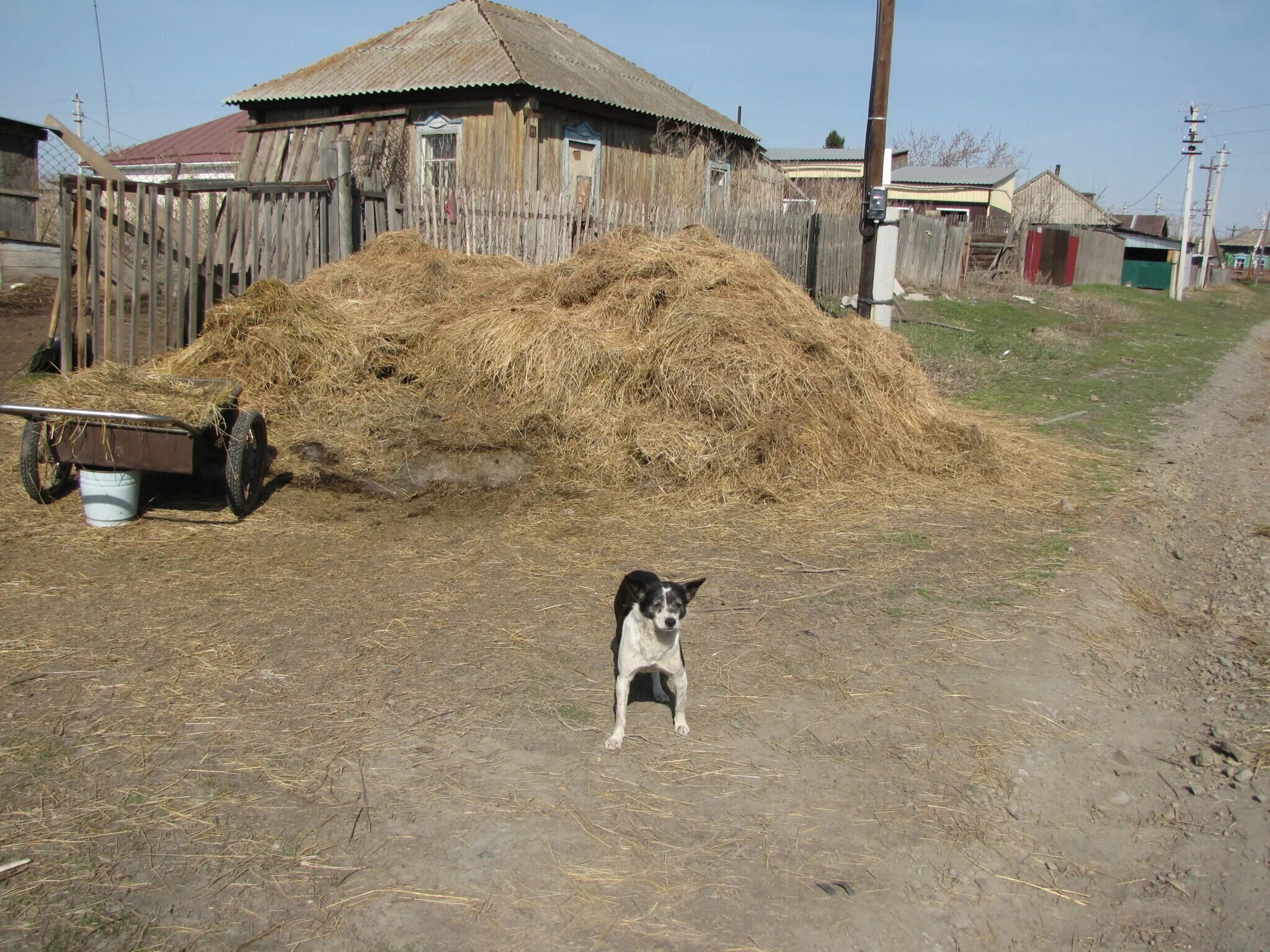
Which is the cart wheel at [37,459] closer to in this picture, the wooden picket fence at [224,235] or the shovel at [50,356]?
the wooden picket fence at [224,235]

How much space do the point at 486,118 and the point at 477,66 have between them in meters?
0.94

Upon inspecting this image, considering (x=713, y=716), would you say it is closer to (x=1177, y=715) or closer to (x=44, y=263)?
(x=1177, y=715)

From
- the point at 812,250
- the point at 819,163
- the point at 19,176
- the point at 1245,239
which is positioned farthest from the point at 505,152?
the point at 1245,239

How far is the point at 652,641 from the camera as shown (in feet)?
12.3

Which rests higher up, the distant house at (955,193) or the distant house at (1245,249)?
the distant house at (1245,249)

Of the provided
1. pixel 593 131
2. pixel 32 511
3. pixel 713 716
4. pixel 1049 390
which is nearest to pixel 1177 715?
pixel 713 716

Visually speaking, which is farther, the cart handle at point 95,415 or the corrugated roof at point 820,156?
the corrugated roof at point 820,156

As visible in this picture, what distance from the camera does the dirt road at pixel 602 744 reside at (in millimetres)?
2771

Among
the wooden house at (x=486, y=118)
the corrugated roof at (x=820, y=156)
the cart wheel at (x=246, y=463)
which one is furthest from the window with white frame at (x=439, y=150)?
the corrugated roof at (x=820, y=156)

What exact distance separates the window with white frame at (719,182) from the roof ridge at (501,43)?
527 cm

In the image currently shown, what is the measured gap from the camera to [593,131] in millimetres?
17875

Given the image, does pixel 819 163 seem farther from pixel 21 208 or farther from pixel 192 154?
pixel 21 208

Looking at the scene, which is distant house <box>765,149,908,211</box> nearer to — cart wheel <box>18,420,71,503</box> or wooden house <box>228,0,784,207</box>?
wooden house <box>228,0,784,207</box>

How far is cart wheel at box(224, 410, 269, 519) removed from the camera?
6008 millimetres
